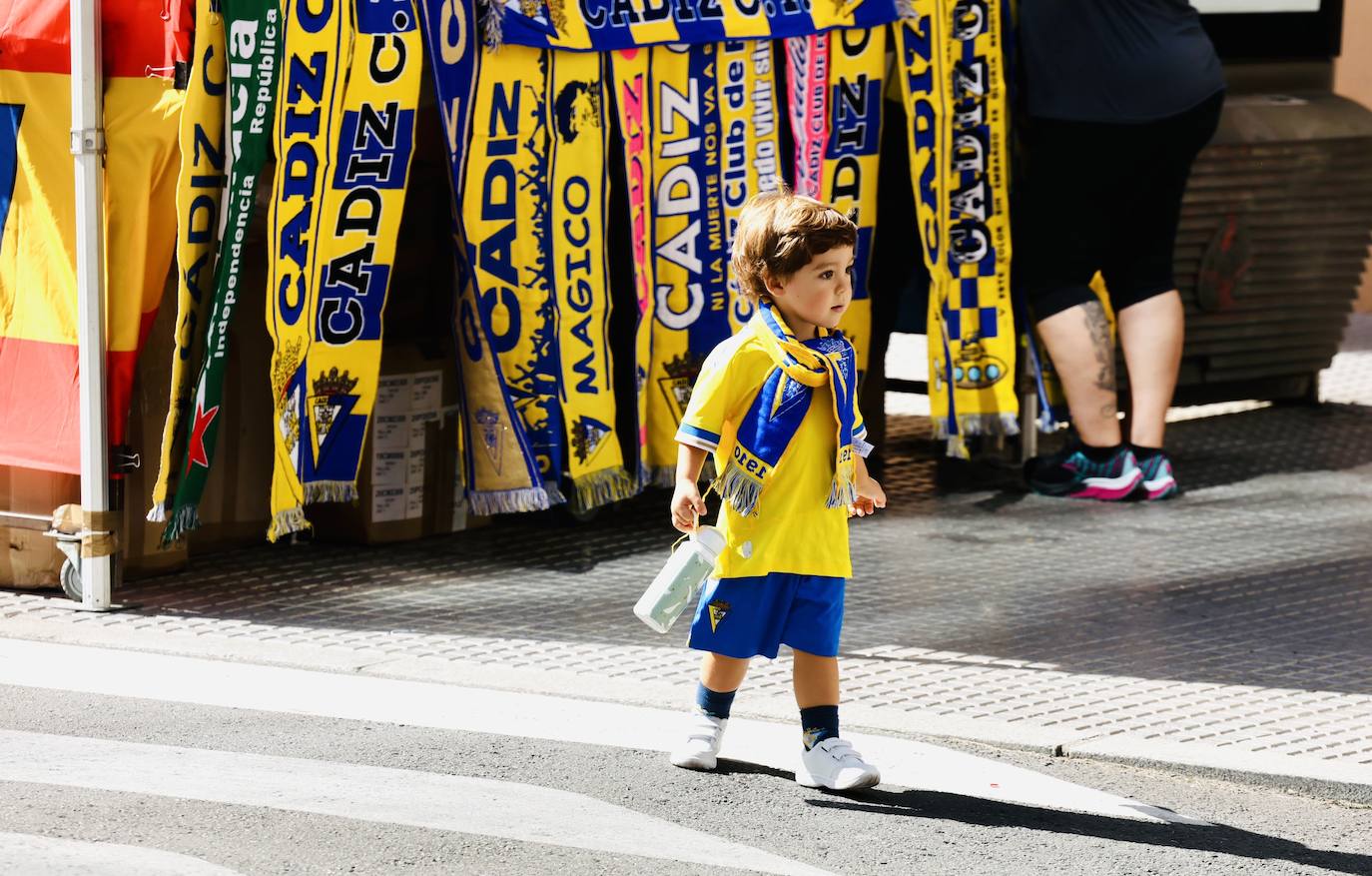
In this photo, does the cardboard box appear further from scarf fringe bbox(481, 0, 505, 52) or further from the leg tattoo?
the leg tattoo

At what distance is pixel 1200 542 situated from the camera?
7.45 meters

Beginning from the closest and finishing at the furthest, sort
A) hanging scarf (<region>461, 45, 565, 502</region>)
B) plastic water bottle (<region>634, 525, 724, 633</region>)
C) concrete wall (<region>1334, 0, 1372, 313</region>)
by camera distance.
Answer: plastic water bottle (<region>634, 525, 724, 633</region>), hanging scarf (<region>461, 45, 565, 502</region>), concrete wall (<region>1334, 0, 1372, 313</region>)

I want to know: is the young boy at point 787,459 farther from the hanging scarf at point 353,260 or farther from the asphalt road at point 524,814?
the hanging scarf at point 353,260

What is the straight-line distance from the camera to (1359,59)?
14109 mm

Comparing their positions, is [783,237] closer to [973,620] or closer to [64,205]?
[973,620]

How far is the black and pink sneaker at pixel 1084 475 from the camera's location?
324 inches

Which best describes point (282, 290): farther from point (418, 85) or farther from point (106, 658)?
point (106, 658)

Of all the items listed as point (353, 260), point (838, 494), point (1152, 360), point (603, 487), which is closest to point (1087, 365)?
point (1152, 360)

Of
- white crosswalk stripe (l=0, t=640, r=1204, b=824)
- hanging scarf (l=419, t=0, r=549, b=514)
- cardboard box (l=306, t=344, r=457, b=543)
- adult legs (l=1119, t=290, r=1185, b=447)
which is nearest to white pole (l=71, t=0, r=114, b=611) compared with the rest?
white crosswalk stripe (l=0, t=640, r=1204, b=824)

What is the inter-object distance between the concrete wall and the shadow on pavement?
1030 cm

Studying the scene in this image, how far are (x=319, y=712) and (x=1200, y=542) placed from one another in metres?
3.50

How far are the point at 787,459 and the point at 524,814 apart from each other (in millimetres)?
969

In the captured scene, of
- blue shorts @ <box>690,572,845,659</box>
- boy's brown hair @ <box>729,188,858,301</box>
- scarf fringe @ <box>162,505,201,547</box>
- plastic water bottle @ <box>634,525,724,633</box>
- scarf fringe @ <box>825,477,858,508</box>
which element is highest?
boy's brown hair @ <box>729,188,858,301</box>

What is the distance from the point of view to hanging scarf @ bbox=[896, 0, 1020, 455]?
8156mm
